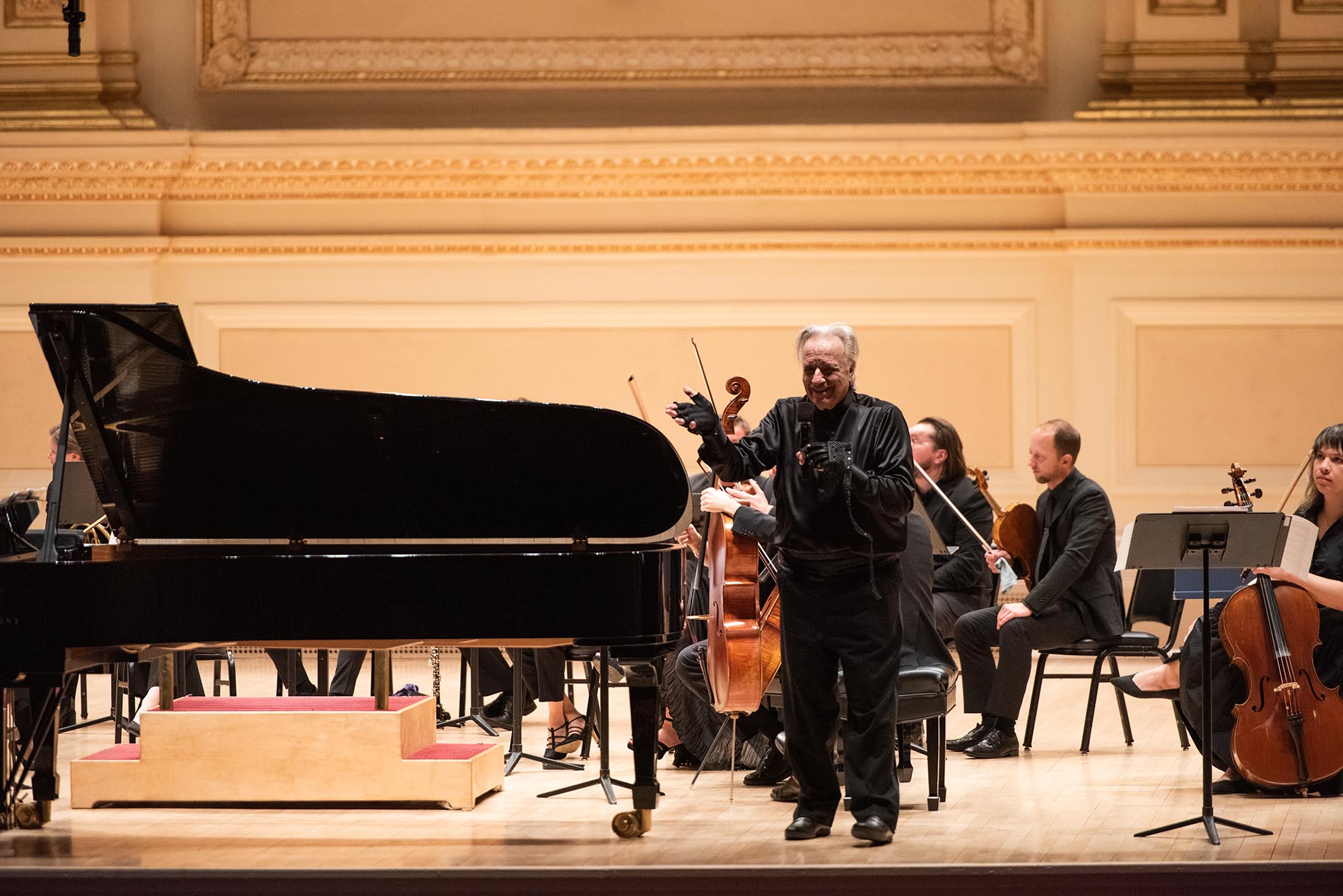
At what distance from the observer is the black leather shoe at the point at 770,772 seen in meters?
4.55

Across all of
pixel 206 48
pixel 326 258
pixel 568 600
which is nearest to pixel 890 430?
pixel 568 600

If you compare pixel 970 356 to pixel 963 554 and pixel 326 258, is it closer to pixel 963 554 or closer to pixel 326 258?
pixel 963 554

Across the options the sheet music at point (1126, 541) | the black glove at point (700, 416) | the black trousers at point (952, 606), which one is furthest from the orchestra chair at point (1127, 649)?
the black glove at point (700, 416)

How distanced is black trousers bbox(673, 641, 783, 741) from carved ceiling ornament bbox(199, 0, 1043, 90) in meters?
4.10

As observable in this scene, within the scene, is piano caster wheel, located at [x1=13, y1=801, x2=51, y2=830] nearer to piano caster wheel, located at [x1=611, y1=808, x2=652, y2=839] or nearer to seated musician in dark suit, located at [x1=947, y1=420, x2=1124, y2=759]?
piano caster wheel, located at [x1=611, y1=808, x2=652, y2=839]

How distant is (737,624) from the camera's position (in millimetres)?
4000

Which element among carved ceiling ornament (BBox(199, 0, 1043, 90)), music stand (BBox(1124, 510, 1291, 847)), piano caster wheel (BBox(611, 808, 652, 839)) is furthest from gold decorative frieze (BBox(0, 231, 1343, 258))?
piano caster wheel (BBox(611, 808, 652, 839))

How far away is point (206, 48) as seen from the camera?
25.5 feet

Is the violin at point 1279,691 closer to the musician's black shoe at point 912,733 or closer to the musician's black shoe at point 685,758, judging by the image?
the musician's black shoe at point 912,733

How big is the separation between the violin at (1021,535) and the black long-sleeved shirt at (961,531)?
43 millimetres

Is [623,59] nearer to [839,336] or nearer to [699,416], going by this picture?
[839,336]

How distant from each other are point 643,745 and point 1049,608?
6.57 ft

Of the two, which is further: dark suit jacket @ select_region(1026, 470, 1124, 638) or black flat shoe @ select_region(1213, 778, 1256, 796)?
dark suit jacket @ select_region(1026, 470, 1124, 638)

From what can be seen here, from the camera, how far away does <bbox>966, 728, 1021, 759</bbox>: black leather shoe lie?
16.6 ft
